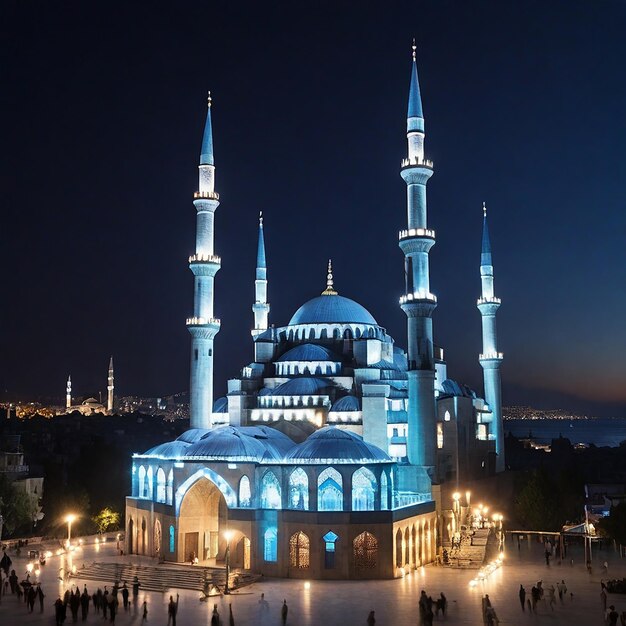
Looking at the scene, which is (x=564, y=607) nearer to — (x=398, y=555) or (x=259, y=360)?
(x=398, y=555)

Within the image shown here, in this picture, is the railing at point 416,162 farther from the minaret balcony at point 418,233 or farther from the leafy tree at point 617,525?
the leafy tree at point 617,525

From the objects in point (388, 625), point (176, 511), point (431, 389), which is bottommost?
point (388, 625)

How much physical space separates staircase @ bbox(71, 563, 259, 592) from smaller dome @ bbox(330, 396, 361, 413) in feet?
36.8

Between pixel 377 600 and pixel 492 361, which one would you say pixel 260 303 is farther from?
pixel 377 600

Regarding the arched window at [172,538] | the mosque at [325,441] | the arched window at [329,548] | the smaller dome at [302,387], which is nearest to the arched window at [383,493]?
the mosque at [325,441]

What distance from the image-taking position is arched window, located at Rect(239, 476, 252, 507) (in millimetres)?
30344

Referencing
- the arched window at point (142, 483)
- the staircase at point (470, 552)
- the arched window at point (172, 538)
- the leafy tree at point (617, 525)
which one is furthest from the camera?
the arched window at point (142, 483)

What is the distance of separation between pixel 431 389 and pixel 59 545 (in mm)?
17296

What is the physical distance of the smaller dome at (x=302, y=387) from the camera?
131 feet

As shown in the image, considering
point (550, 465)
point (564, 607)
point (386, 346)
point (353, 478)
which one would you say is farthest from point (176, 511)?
point (550, 465)

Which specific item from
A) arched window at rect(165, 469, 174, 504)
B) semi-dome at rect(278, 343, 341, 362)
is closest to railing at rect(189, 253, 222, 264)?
semi-dome at rect(278, 343, 341, 362)

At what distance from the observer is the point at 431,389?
3544 cm

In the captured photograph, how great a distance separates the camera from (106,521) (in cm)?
4128

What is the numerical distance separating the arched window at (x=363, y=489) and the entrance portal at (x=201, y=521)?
530 cm
